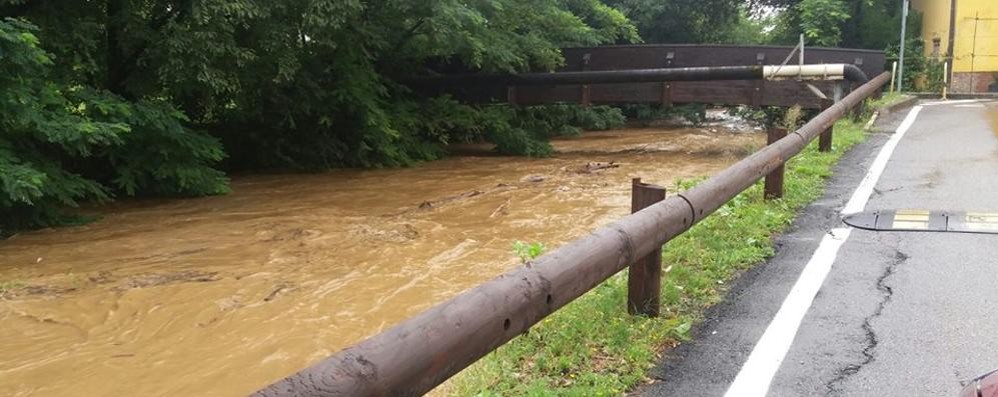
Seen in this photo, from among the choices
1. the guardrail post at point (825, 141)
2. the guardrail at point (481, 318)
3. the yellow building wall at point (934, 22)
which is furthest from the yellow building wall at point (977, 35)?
the guardrail at point (481, 318)

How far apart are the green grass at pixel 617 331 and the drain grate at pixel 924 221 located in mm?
819

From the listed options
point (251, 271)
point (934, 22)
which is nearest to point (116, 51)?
point (251, 271)

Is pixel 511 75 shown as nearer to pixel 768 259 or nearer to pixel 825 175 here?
pixel 825 175

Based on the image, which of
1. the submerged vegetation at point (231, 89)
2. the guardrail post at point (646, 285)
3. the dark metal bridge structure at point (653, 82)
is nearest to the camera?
the guardrail post at point (646, 285)

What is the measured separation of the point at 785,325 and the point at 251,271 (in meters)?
6.24

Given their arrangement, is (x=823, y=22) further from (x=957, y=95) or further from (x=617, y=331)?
(x=617, y=331)

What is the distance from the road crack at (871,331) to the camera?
3.99 meters

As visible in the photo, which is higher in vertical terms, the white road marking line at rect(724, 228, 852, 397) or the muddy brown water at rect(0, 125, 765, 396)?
the white road marking line at rect(724, 228, 852, 397)

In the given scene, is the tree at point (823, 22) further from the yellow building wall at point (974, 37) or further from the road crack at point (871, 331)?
the road crack at point (871, 331)

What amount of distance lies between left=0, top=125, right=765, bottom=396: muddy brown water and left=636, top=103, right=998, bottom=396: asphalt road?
10.3 feet

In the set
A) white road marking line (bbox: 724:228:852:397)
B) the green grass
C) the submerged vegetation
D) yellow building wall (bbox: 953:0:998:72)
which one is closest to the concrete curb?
yellow building wall (bbox: 953:0:998:72)

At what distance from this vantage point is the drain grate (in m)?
7.20

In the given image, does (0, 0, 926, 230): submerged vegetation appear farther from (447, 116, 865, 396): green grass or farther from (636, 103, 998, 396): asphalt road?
(636, 103, 998, 396): asphalt road

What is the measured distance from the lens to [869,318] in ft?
16.1
